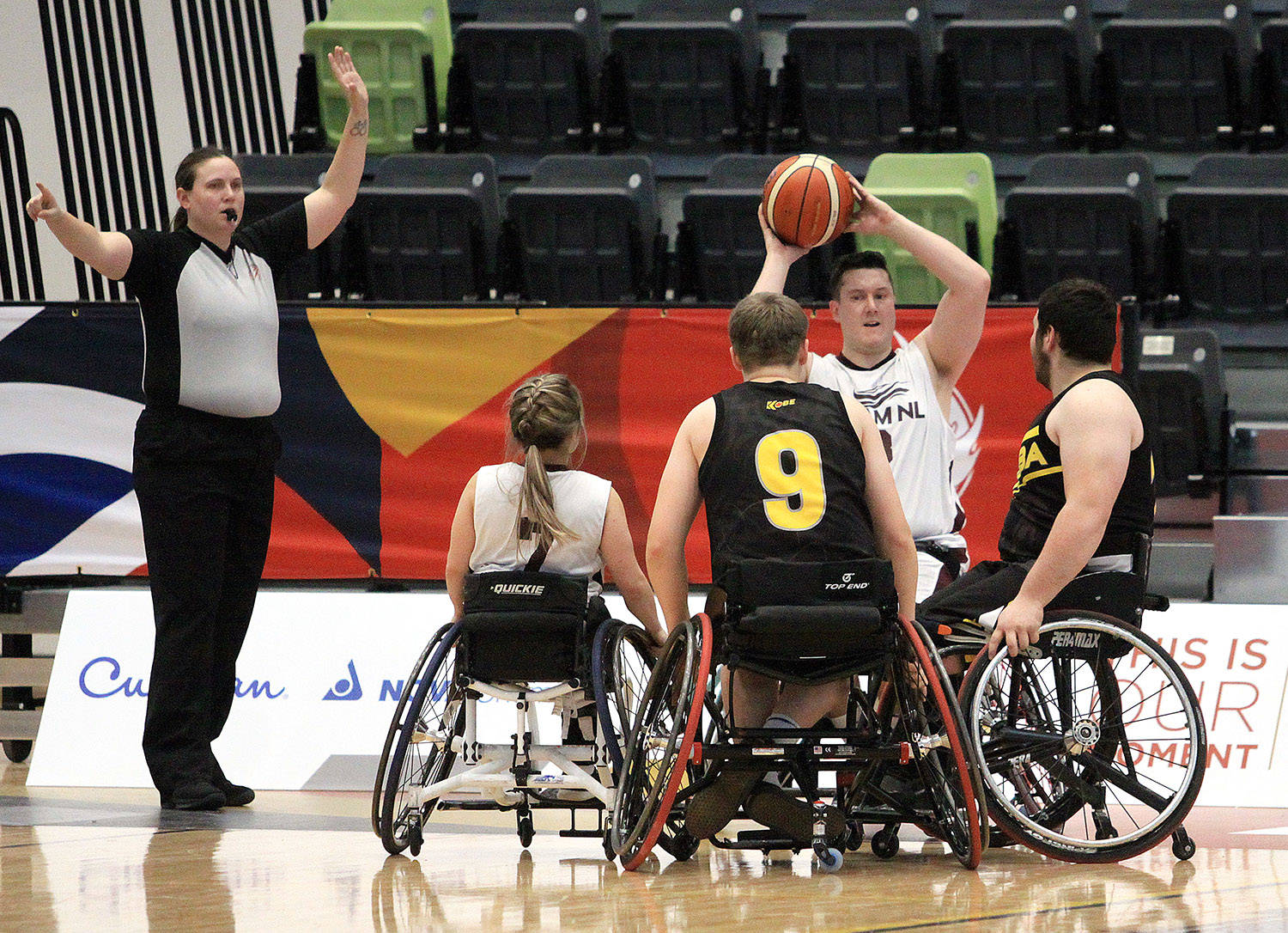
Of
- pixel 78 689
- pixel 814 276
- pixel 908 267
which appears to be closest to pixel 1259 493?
pixel 908 267

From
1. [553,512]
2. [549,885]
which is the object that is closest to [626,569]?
[553,512]

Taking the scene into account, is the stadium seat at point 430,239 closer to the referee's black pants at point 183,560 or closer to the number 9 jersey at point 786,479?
the referee's black pants at point 183,560

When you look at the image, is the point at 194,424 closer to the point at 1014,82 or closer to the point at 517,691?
the point at 517,691

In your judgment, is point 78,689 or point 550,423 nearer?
point 550,423

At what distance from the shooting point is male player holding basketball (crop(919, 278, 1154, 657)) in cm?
384

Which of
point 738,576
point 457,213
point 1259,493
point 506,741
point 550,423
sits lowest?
point 506,741

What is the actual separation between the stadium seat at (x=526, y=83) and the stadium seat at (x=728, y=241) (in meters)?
1.31

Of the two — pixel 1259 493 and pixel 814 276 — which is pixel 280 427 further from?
pixel 1259 493

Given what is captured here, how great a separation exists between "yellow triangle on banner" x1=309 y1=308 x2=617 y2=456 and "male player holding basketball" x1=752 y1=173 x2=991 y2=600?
63.6 inches

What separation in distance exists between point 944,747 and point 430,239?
453cm

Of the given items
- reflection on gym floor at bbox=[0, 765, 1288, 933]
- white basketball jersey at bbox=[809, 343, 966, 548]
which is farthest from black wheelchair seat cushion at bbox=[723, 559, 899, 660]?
white basketball jersey at bbox=[809, 343, 966, 548]

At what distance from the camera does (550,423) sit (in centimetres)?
405

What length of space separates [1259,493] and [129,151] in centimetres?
570

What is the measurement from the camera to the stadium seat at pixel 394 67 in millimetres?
8703
